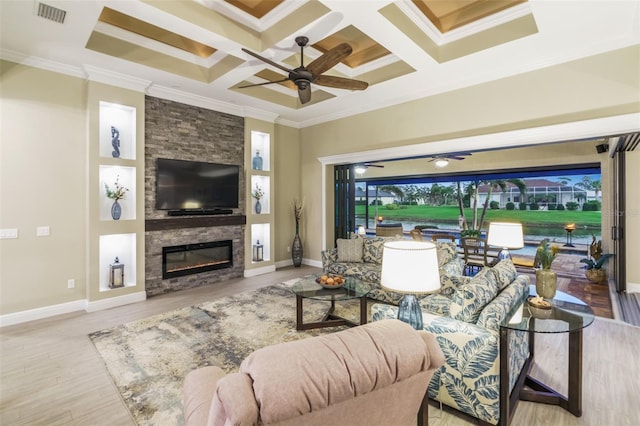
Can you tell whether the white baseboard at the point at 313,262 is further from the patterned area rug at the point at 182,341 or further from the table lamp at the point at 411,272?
the table lamp at the point at 411,272

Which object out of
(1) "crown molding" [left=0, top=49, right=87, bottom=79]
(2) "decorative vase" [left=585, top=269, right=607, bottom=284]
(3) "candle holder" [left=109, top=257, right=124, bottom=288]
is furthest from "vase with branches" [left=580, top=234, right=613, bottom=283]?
(1) "crown molding" [left=0, top=49, right=87, bottom=79]

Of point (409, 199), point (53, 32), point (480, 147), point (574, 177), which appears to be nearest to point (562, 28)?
point (480, 147)

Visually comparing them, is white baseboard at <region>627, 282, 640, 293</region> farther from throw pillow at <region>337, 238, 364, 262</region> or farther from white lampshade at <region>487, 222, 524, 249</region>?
throw pillow at <region>337, 238, 364, 262</region>

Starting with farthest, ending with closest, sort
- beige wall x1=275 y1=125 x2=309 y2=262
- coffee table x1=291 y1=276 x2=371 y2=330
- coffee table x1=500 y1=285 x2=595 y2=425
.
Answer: beige wall x1=275 y1=125 x2=309 y2=262
coffee table x1=291 y1=276 x2=371 y2=330
coffee table x1=500 y1=285 x2=595 y2=425

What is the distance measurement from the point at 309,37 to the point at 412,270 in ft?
10.3

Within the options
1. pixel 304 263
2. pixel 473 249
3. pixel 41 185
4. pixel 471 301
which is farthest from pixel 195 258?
pixel 473 249

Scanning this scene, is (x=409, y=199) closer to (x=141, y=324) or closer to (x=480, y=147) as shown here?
(x=480, y=147)

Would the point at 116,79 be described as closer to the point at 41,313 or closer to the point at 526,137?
the point at 41,313

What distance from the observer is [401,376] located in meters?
1.10

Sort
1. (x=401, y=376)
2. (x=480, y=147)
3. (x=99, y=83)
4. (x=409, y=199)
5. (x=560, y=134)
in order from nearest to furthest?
(x=401, y=376), (x=560, y=134), (x=99, y=83), (x=480, y=147), (x=409, y=199)

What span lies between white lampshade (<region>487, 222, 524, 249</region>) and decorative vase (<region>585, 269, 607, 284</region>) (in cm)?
317

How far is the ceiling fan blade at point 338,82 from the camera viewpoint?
12.4 ft

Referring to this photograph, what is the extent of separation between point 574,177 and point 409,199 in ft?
14.1

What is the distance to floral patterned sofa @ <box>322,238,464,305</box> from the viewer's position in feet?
14.1
